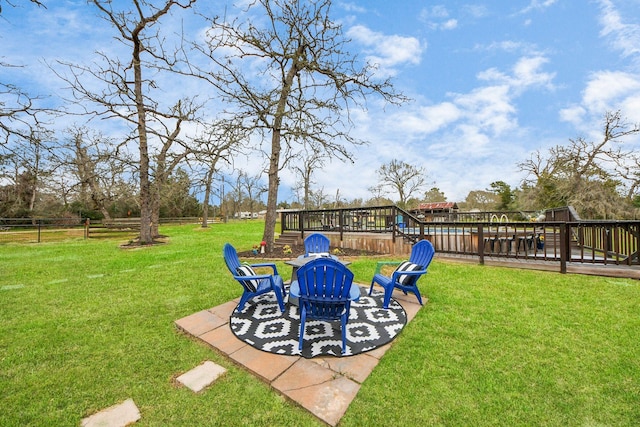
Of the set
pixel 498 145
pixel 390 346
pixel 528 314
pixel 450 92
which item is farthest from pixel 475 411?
pixel 498 145

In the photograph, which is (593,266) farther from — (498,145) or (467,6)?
(498,145)

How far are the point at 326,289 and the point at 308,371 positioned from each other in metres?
0.72

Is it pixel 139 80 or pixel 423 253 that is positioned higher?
pixel 139 80

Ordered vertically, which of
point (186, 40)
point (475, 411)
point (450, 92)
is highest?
point (450, 92)

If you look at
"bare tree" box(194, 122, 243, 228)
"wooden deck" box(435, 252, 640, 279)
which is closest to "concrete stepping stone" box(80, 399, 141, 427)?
"bare tree" box(194, 122, 243, 228)

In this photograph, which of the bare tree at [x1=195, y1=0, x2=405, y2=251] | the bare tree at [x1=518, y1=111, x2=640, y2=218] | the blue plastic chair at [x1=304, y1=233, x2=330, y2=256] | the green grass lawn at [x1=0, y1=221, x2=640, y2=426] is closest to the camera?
the green grass lawn at [x1=0, y1=221, x2=640, y2=426]

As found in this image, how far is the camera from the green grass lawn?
1.74 m

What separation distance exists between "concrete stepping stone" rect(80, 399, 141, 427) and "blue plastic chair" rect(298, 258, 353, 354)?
1316 millimetres

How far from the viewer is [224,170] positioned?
24.9ft

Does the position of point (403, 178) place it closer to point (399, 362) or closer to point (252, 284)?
point (252, 284)

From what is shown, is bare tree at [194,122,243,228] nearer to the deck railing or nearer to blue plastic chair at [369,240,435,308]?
the deck railing

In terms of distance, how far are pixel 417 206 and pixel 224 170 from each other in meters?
29.8

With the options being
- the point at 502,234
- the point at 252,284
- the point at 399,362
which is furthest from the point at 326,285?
the point at 502,234

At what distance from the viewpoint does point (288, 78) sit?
7.84 metres
